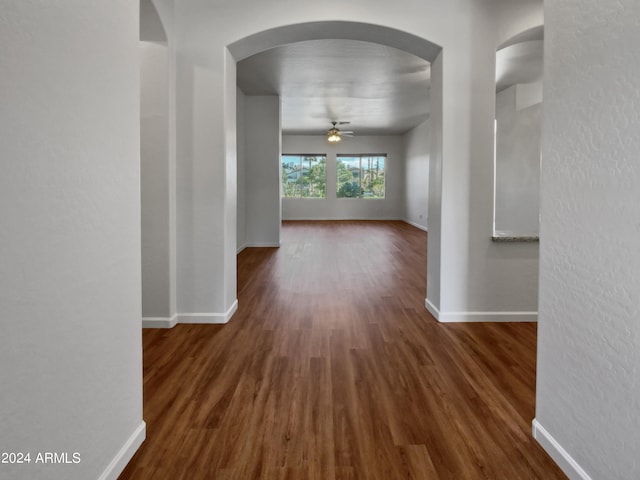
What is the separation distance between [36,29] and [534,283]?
3.76 meters

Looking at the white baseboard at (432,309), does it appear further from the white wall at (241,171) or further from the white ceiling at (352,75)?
the white wall at (241,171)

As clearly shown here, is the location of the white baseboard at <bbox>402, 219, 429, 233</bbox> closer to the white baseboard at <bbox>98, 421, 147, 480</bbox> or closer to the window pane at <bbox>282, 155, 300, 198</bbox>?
the window pane at <bbox>282, 155, 300, 198</bbox>

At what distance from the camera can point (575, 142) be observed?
1.62 metres

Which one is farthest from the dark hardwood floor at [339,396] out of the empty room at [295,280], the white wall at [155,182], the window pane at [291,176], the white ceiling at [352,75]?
the window pane at [291,176]

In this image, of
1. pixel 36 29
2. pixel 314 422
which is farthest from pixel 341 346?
pixel 36 29

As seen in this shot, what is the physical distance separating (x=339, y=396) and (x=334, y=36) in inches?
119

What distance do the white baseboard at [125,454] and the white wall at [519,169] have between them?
15.1ft

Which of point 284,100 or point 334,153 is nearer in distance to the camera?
point 284,100

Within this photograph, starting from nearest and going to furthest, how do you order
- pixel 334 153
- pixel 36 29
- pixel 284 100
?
pixel 36 29, pixel 284 100, pixel 334 153

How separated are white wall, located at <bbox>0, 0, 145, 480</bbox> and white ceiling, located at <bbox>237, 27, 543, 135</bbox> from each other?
131 inches

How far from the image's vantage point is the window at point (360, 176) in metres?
14.7

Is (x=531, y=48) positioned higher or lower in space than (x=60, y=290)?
higher

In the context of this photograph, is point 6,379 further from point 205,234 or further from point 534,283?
point 534,283

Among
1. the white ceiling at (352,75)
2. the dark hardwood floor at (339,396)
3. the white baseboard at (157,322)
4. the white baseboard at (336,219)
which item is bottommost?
the dark hardwood floor at (339,396)
